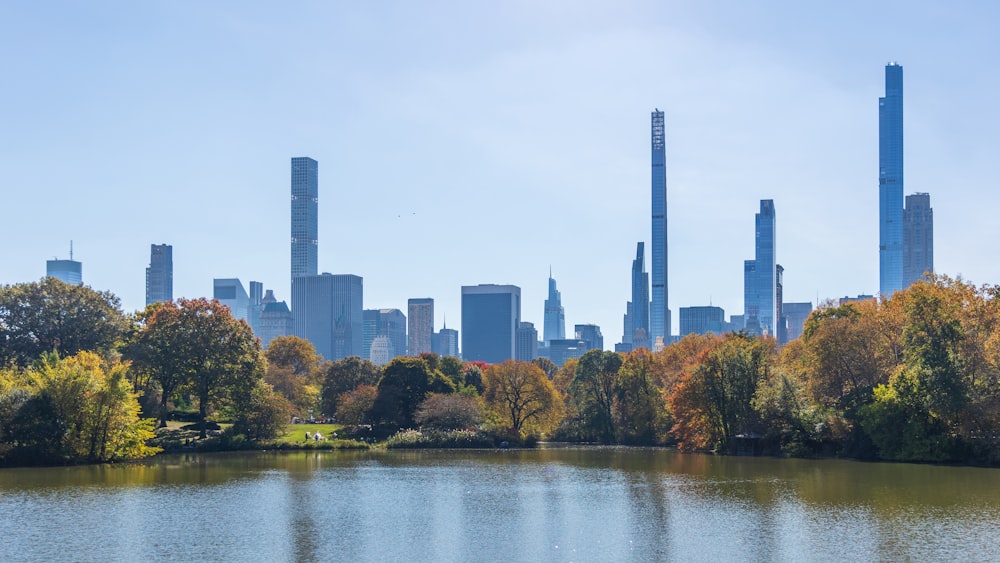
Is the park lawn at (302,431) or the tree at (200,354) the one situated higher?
the tree at (200,354)

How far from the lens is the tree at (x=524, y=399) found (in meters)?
87.2

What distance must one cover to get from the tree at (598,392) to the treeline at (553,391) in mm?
140

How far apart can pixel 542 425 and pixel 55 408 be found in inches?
1676

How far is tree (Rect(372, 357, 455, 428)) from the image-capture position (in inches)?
3317

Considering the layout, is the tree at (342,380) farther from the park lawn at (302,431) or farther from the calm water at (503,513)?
the calm water at (503,513)

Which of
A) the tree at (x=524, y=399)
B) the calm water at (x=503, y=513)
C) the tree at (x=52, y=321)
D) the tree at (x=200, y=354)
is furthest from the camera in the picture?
the tree at (x=524, y=399)

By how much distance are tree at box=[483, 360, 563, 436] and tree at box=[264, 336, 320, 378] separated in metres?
43.0

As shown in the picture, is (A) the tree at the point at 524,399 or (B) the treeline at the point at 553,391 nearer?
(B) the treeline at the point at 553,391

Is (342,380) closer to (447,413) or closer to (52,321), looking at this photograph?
(447,413)

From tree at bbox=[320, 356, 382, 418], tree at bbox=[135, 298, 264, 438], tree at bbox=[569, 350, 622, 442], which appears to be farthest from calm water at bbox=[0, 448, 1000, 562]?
tree at bbox=[320, 356, 382, 418]

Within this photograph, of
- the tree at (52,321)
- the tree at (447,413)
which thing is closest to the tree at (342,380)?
the tree at (447,413)

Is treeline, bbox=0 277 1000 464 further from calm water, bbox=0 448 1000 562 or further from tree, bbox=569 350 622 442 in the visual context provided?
calm water, bbox=0 448 1000 562

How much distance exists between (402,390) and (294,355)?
143 ft

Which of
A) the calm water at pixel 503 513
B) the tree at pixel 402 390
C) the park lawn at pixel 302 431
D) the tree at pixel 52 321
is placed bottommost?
the park lawn at pixel 302 431
